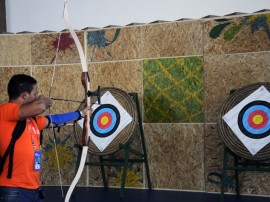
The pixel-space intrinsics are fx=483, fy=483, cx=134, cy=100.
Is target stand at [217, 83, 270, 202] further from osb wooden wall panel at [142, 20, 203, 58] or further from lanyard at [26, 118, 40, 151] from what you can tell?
lanyard at [26, 118, 40, 151]

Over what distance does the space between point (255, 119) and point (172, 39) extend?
3.24 ft

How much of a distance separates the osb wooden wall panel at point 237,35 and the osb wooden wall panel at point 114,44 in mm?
638

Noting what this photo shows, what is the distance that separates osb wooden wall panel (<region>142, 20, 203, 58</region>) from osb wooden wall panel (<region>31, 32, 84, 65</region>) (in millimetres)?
672

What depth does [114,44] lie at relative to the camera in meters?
4.32

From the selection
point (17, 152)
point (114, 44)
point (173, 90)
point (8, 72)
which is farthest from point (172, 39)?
point (17, 152)

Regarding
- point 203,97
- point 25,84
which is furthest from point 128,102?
point 25,84

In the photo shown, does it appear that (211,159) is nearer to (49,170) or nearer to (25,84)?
(49,170)

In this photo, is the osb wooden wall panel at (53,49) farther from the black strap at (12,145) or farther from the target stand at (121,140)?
the black strap at (12,145)

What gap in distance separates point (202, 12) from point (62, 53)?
4.38 ft

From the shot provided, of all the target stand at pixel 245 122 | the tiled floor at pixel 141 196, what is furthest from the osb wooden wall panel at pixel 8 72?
the target stand at pixel 245 122

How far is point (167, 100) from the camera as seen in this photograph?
4.08 metres

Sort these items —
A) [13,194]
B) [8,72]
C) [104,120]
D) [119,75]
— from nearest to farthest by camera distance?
[13,194] → [104,120] → [119,75] → [8,72]

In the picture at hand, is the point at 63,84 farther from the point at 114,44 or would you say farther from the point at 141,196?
the point at 141,196

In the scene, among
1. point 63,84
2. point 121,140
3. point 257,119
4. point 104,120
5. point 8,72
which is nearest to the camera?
point 257,119
